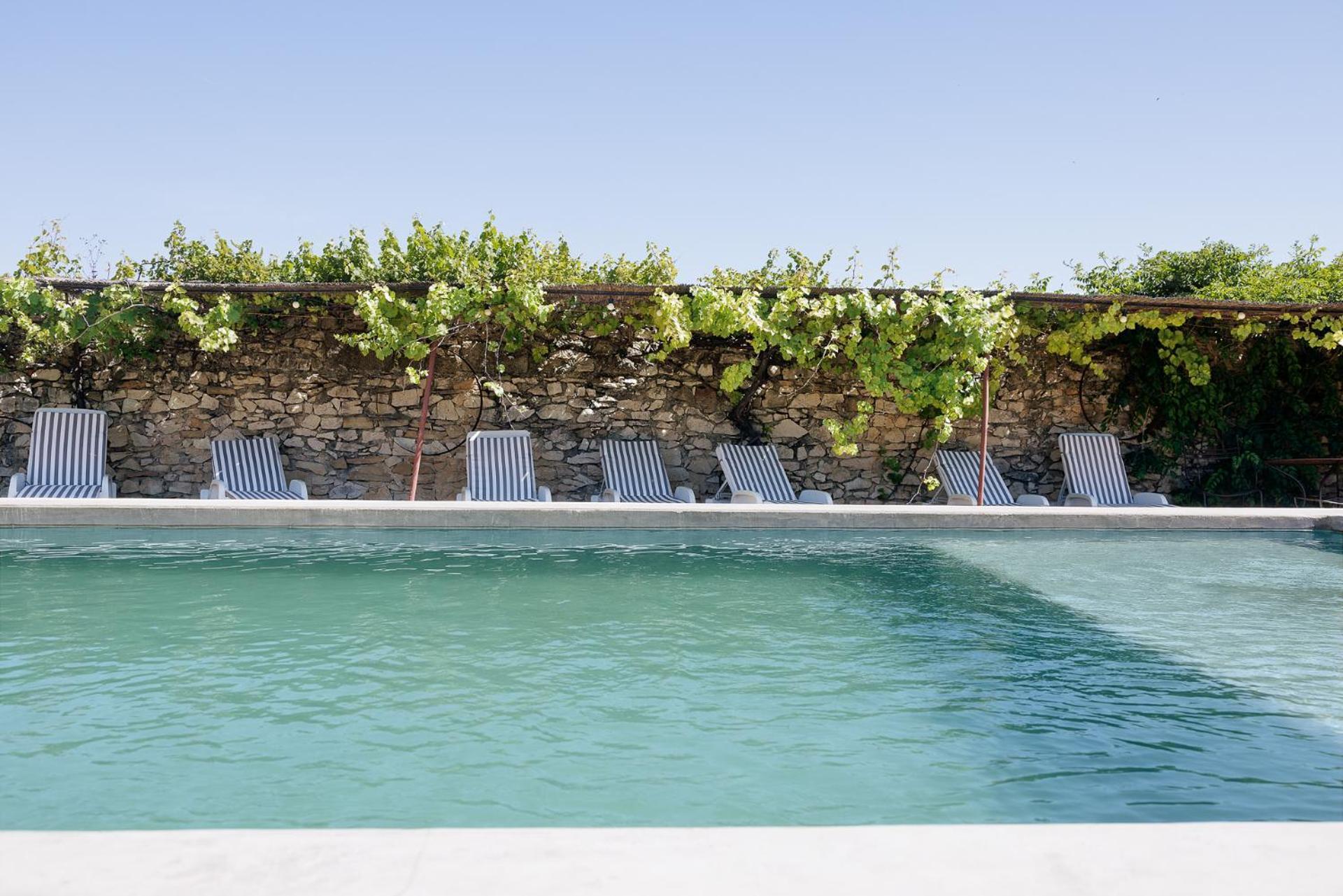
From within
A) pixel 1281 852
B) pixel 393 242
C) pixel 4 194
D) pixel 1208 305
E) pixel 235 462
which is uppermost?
pixel 4 194

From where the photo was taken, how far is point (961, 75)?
32.8ft

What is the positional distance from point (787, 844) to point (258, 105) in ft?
37.4

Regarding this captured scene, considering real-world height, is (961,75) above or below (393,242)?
above

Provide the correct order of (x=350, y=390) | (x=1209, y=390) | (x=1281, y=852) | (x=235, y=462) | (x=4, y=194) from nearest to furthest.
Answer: (x=1281, y=852), (x=235, y=462), (x=350, y=390), (x=1209, y=390), (x=4, y=194)

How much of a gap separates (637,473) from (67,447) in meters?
4.92

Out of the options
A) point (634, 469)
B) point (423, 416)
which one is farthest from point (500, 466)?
point (634, 469)

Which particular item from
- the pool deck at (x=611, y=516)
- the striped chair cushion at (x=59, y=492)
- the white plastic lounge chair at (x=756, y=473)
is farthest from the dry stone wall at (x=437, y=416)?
the pool deck at (x=611, y=516)

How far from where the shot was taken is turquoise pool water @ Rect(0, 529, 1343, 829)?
216cm

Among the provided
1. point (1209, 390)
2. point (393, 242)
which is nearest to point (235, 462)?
point (393, 242)

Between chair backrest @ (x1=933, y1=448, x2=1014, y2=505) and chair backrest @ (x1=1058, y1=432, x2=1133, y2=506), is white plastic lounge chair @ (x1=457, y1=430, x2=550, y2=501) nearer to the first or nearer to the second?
chair backrest @ (x1=933, y1=448, x2=1014, y2=505)

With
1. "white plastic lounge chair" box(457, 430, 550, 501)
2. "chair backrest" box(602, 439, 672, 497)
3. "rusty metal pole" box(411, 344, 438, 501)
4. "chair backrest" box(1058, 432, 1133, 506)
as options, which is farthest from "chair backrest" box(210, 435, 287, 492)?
"chair backrest" box(1058, 432, 1133, 506)

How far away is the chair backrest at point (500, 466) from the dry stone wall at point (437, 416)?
22.3 inches

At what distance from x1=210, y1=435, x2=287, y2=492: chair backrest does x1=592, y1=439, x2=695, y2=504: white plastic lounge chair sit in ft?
9.58

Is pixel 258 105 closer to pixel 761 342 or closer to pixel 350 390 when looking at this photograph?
pixel 350 390
